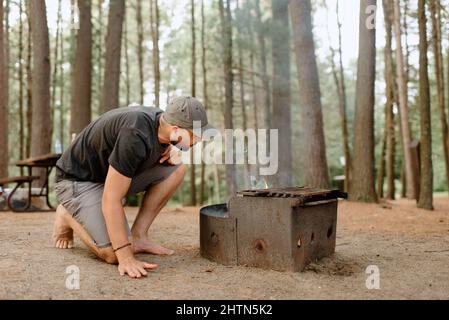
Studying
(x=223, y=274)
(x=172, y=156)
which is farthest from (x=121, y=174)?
(x=223, y=274)

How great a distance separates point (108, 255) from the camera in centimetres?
318

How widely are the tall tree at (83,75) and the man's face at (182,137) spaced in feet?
20.8

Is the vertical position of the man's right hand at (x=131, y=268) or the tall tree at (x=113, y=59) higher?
the tall tree at (x=113, y=59)

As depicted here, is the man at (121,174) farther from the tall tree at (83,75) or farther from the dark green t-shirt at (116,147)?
the tall tree at (83,75)

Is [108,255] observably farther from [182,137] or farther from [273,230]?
[273,230]

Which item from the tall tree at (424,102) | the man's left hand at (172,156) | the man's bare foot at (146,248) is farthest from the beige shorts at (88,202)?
the tall tree at (424,102)

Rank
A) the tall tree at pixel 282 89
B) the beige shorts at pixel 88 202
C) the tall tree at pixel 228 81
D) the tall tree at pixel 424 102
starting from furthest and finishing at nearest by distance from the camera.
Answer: the tall tree at pixel 228 81 < the tall tree at pixel 282 89 < the tall tree at pixel 424 102 < the beige shorts at pixel 88 202

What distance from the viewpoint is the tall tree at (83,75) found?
911cm

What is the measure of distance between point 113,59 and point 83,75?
0.77 metres

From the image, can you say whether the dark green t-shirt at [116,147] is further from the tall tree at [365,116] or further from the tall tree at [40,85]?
the tall tree at [365,116]

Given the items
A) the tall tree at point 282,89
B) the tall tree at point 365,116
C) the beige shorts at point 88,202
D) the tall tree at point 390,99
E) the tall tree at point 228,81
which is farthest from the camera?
the tall tree at point 390,99

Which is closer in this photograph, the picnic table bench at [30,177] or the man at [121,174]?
the man at [121,174]

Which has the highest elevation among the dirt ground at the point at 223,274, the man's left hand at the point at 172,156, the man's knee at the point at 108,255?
the man's left hand at the point at 172,156
